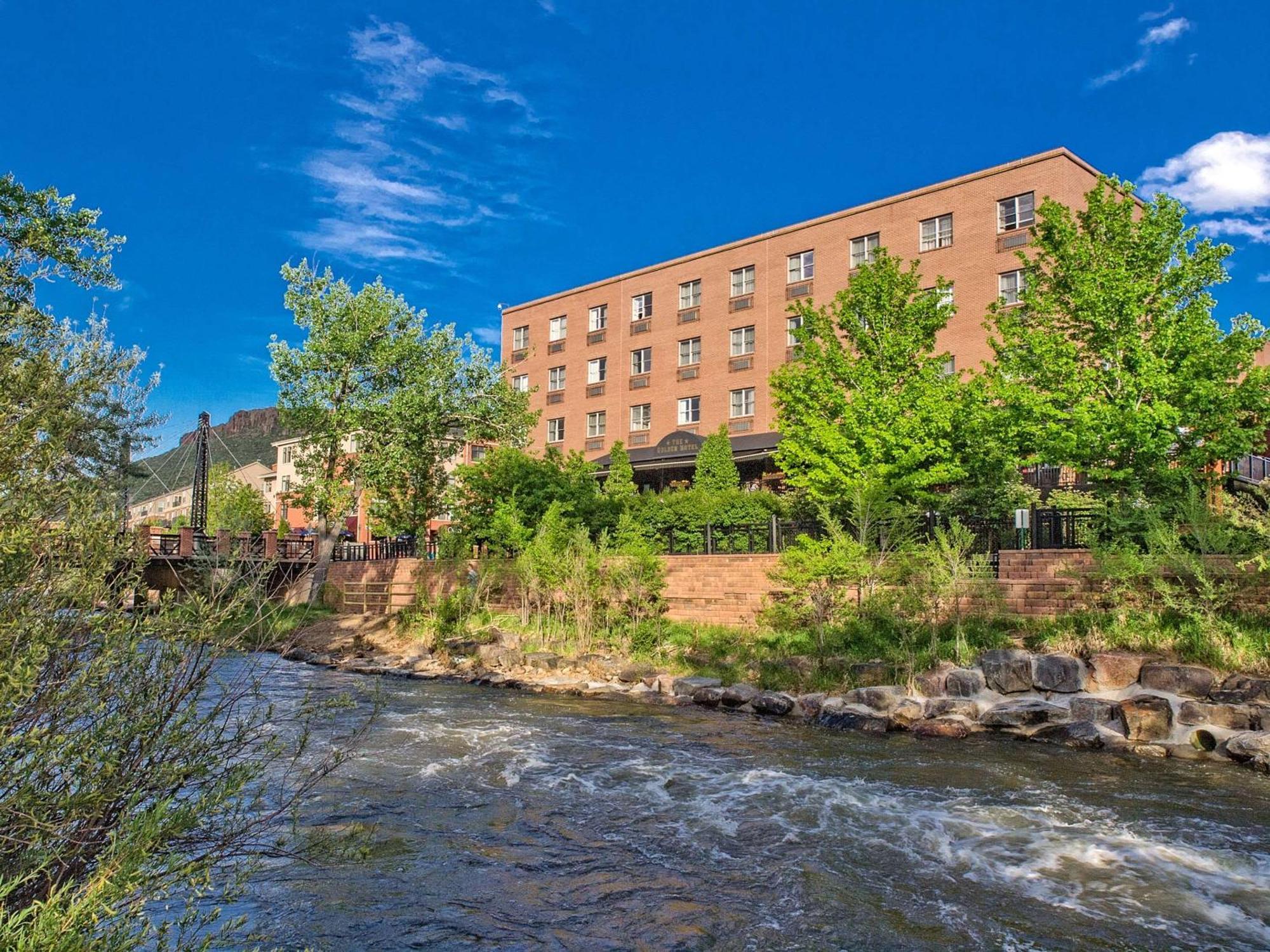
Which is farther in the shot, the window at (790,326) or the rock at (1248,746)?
the window at (790,326)

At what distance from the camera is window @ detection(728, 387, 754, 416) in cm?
3834

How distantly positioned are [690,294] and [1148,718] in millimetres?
32211

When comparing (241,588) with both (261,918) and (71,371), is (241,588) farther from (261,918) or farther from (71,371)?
(261,918)

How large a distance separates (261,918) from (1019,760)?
947cm

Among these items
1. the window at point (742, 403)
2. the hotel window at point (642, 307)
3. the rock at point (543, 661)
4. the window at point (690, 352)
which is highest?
the hotel window at point (642, 307)

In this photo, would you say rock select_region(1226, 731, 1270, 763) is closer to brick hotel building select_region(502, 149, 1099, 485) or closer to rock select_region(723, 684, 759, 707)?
rock select_region(723, 684, 759, 707)

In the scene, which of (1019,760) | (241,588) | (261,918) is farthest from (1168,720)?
(241,588)

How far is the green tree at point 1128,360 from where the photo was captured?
1750 cm

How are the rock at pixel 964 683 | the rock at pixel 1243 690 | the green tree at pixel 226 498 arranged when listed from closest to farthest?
the rock at pixel 1243 690
the rock at pixel 964 683
the green tree at pixel 226 498

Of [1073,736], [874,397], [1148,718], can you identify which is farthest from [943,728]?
[874,397]

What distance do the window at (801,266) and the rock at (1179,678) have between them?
88.0 feet

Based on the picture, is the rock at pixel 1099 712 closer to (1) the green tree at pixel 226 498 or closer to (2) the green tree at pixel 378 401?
(2) the green tree at pixel 378 401

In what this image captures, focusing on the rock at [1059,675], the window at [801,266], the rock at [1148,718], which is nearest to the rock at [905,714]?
the rock at [1059,675]

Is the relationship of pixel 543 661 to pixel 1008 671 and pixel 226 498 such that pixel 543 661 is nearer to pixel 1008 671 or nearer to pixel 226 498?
pixel 1008 671
